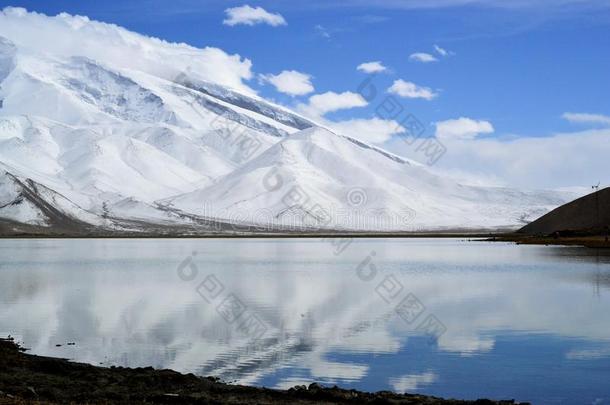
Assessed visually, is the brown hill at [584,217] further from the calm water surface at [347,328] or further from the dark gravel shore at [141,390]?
the dark gravel shore at [141,390]

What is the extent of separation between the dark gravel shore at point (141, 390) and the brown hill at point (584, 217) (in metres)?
139

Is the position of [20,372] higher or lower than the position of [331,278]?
lower

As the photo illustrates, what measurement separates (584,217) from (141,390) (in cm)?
15768

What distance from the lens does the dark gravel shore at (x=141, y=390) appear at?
63.3 ft

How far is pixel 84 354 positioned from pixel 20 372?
458 cm

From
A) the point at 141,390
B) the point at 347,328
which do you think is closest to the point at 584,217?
the point at 347,328

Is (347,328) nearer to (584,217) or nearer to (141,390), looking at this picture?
(141,390)

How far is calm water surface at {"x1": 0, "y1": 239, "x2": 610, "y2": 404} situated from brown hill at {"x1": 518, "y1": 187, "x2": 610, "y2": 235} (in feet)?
338

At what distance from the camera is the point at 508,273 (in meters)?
64.0

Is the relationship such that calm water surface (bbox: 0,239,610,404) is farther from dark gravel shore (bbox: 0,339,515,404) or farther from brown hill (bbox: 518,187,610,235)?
brown hill (bbox: 518,187,610,235)

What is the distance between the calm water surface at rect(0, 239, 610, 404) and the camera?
76.0 ft

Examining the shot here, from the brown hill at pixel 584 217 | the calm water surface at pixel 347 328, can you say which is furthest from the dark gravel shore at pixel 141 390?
the brown hill at pixel 584 217

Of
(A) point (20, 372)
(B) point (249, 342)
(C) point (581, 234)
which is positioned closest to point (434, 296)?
(B) point (249, 342)

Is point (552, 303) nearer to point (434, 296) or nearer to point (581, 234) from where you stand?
point (434, 296)
